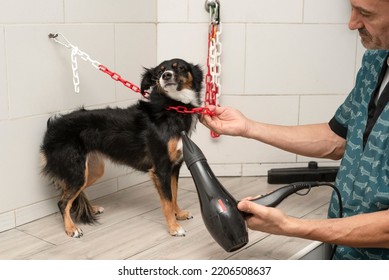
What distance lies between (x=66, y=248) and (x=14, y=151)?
0.42 meters

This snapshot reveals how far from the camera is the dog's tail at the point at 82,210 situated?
1.88 metres

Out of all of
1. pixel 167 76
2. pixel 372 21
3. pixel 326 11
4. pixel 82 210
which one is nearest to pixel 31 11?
pixel 167 76

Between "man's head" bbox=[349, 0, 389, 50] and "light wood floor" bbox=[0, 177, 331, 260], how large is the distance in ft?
2.63

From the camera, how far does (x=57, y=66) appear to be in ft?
6.07

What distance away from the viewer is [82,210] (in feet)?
6.16

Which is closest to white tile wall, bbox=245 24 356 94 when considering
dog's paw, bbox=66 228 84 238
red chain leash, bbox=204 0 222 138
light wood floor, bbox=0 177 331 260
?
red chain leash, bbox=204 0 222 138

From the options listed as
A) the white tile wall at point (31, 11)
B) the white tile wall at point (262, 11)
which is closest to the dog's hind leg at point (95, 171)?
Answer: the white tile wall at point (31, 11)

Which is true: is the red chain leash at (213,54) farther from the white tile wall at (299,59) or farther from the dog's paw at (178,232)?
the dog's paw at (178,232)

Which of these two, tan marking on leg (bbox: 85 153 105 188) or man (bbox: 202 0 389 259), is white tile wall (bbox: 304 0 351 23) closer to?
man (bbox: 202 0 389 259)

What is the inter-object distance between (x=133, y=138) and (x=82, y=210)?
1.17 feet

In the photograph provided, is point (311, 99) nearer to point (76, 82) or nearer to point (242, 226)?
point (76, 82)

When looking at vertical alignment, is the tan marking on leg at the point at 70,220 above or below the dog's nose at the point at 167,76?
below

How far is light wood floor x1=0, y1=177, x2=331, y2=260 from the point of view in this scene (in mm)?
1604

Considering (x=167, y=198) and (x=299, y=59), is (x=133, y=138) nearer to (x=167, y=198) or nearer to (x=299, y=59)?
(x=167, y=198)
